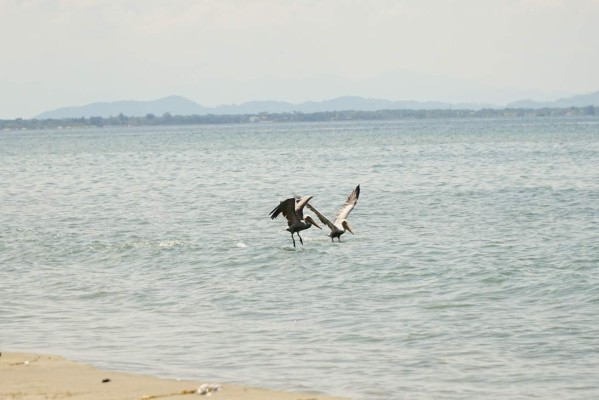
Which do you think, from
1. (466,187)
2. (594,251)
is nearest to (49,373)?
(594,251)

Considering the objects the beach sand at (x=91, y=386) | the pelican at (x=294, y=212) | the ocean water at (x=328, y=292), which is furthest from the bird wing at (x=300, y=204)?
the beach sand at (x=91, y=386)

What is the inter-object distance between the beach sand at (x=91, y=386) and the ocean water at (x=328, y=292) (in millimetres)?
578

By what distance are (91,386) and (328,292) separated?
319 inches

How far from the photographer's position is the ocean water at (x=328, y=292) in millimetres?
12820

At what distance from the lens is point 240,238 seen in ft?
91.4

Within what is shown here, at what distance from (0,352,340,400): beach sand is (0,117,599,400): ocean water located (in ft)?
1.90

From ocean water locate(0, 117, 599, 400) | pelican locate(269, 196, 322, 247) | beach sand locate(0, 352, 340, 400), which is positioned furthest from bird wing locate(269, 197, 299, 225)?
beach sand locate(0, 352, 340, 400)

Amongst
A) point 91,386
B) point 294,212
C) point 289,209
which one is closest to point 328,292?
point 289,209

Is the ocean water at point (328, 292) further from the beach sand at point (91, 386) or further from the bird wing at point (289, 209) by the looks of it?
the bird wing at point (289, 209)

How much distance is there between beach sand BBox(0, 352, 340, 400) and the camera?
10.8m

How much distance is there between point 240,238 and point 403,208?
29.8 ft

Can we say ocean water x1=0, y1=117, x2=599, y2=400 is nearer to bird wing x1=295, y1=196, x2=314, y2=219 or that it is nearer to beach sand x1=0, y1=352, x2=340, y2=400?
beach sand x1=0, y1=352, x2=340, y2=400

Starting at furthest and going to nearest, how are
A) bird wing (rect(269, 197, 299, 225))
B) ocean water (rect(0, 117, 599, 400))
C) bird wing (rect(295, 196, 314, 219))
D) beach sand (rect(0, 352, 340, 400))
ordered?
bird wing (rect(269, 197, 299, 225)) → bird wing (rect(295, 196, 314, 219)) → ocean water (rect(0, 117, 599, 400)) → beach sand (rect(0, 352, 340, 400))

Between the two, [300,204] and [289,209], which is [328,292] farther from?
[289,209]
